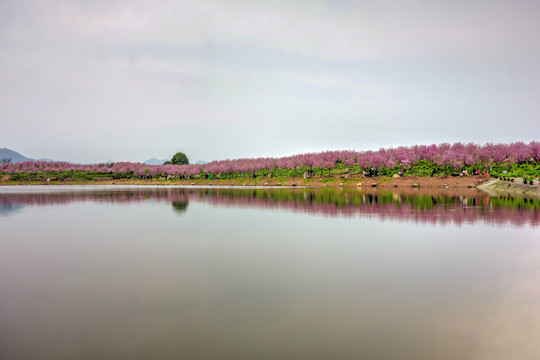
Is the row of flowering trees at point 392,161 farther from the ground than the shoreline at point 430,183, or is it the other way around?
the row of flowering trees at point 392,161

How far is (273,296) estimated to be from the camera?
9.59 metres

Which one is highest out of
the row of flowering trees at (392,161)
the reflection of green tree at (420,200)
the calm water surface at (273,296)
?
the row of flowering trees at (392,161)

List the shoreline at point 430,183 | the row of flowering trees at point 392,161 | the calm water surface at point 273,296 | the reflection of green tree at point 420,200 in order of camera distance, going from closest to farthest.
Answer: the calm water surface at point 273,296
the reflection of green tree at point 420,200
the shoreline at point 430,183
the row of flowering trees at point 392,161

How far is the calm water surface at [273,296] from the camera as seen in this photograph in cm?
697

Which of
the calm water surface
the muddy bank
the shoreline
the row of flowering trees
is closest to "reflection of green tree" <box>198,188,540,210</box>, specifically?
the muddy bank

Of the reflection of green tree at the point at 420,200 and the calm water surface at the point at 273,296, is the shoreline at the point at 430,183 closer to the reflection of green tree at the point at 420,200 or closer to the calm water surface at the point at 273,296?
the reflection of green tree at the point at 420,200

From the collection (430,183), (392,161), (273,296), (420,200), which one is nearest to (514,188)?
(420,200)

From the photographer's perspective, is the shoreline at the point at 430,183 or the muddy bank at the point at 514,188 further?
the shoreline at the point at 430,183

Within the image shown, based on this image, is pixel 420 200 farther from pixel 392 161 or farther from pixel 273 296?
pixel 392 161

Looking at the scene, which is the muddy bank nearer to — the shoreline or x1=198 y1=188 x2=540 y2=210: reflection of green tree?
the shoreline

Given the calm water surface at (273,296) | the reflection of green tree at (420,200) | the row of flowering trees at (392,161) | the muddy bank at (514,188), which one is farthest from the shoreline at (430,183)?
the calm water surface at (273,296)

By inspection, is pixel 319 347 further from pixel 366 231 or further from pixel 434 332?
pixel 366 231

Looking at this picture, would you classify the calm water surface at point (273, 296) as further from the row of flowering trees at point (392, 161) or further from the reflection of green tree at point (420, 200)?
the row of flowering trees at point (392, 161)

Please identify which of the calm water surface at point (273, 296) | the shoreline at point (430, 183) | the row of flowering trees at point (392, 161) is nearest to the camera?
the calm water surface at point (273, 296)
